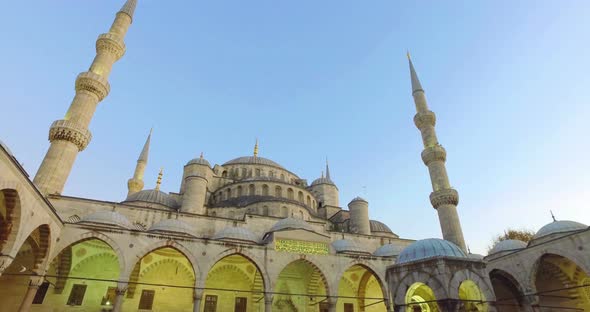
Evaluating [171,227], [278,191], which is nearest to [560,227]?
[278,191]

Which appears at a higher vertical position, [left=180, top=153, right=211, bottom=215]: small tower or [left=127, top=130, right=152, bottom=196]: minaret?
[left=127, top=130, right=152, bottom=196]: minaret

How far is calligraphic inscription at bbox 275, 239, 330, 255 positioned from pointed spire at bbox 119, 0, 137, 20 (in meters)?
20.5

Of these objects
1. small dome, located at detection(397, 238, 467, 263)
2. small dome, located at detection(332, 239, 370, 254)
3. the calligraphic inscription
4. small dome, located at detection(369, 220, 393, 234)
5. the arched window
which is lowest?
small dome, located at detection(397, 238, 467, 263)

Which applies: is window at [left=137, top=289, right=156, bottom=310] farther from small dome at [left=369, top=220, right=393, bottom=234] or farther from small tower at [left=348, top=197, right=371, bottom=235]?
small dome at [left=369, top=220, right=393, bottom=234]

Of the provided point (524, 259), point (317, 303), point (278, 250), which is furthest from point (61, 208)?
point (524, 259)

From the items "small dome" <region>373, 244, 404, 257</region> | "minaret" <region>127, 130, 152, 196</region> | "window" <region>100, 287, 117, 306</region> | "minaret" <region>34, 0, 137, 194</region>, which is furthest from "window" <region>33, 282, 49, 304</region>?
"small dome" <region>373, 244, 404, 257</region>

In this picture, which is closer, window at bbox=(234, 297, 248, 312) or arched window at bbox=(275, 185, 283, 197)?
window at bbox=(234, 297, 248, 312)

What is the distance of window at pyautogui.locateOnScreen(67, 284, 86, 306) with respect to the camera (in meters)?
14.2

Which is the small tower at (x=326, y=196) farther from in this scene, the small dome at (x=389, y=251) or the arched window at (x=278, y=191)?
the small dome at (x=389, y=251)

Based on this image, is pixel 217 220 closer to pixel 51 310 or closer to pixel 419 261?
pixel 51 310

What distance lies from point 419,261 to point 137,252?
10328 mm

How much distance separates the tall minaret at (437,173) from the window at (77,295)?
61.4 ft

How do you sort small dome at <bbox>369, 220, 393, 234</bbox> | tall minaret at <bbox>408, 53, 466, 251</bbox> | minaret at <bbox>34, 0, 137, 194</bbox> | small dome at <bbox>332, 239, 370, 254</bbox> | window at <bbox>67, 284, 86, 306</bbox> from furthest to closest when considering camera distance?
small dome at <bbox>369, 220, 393, 234</bbox>
tall minaret at <bbox>408, 53, 466, 251</bbox>
small dome at <bbox>332, 239, 370, 254</bbox>
minaret at <bbox>34, 0, 137, 194</bbox>
window at <bbox>67, 284, 86, 306</bbox>

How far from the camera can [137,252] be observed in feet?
41.2
